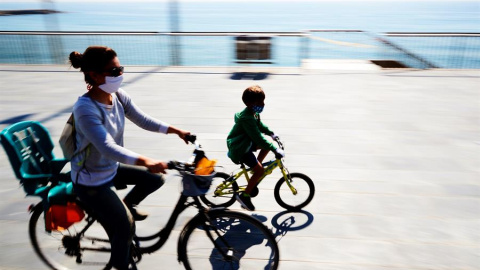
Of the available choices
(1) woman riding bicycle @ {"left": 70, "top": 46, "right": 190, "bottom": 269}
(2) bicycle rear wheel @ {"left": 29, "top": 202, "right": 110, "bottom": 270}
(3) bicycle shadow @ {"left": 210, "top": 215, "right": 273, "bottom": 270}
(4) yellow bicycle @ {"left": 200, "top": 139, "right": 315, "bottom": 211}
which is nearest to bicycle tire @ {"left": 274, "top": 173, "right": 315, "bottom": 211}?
(4) yellow bicycle @ {"left": 200, "top": 139, "right": 315, "bottom": 211}

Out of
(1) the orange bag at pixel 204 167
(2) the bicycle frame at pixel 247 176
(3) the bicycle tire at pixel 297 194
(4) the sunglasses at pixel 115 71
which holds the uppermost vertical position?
(4) the sunglasses at pixel 115 71

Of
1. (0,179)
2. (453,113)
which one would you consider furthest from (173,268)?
(453,113)

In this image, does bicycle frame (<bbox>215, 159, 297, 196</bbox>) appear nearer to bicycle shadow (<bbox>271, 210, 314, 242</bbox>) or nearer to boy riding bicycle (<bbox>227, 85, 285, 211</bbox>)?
boy riding bicycle (<bbox>227, 85, 285, 211</bbox>)

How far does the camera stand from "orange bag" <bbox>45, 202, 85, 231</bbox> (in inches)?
106

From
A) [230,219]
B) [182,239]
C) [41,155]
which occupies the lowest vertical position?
[182,239]

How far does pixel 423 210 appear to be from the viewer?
4062 millimetres

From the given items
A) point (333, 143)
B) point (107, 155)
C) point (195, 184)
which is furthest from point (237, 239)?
point (333, 143)

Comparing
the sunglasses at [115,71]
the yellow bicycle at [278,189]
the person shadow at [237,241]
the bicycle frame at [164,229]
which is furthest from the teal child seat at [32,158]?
the yellow bicycle at [278,189]

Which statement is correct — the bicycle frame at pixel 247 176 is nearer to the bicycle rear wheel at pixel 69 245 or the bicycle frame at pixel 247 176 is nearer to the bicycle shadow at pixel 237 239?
the bicycle shadow at pixel 237 239

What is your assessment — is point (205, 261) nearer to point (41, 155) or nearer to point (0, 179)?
point (41, 155)

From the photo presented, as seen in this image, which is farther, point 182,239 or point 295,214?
point 295,214

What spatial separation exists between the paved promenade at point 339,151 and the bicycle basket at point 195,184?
29.6 inches

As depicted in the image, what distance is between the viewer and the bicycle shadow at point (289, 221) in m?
3.71

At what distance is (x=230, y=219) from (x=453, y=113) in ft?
21.4
